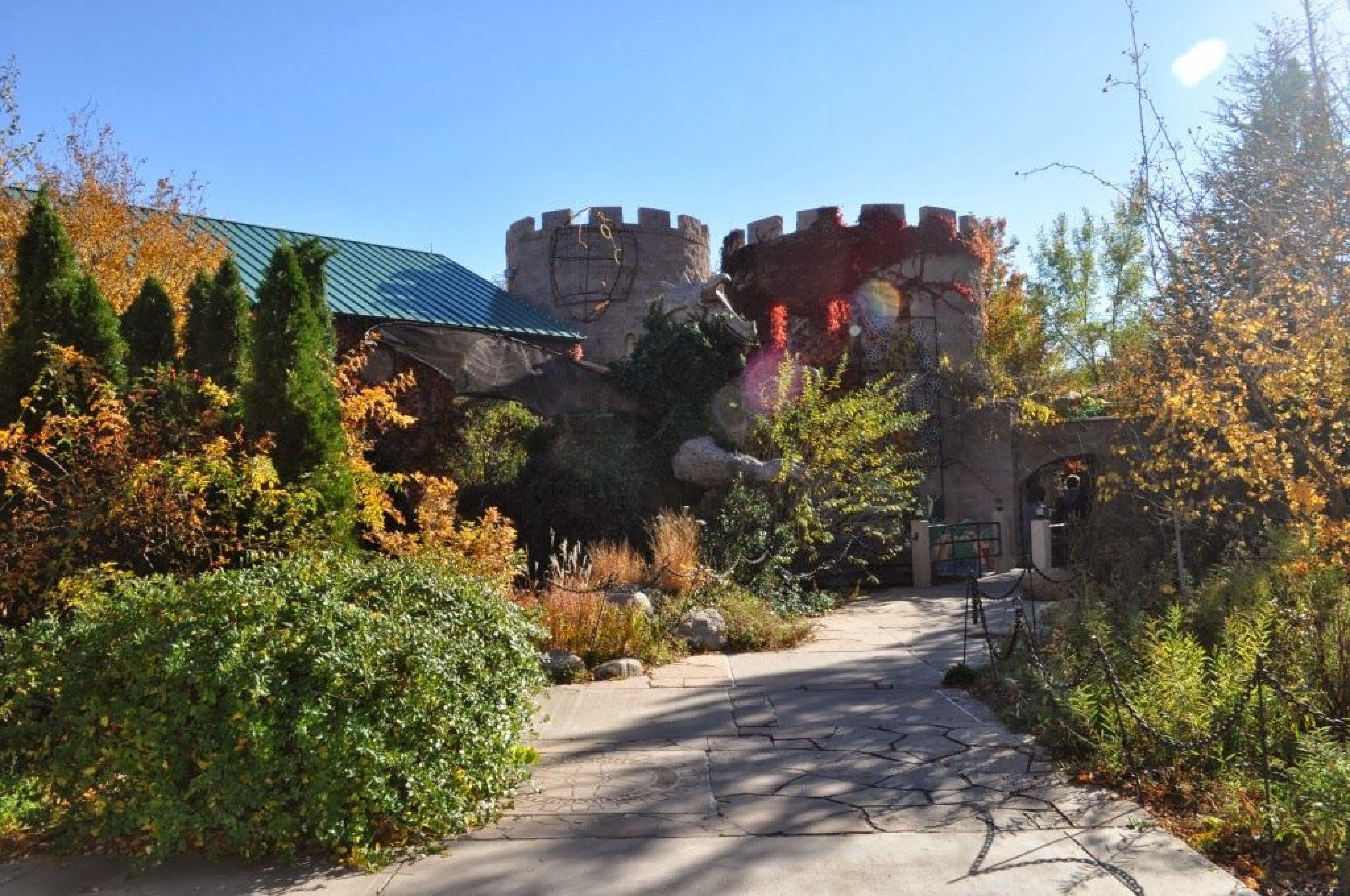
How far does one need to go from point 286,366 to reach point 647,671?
3.94 metres

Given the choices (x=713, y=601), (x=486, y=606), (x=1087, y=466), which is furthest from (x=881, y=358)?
(x=486, y=606)

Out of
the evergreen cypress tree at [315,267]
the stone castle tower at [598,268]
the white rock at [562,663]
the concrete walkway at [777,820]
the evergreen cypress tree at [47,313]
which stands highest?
the stone castle tower at [598,268]

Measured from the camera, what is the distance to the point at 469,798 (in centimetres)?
476

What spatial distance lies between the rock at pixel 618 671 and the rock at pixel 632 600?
0.97 metres

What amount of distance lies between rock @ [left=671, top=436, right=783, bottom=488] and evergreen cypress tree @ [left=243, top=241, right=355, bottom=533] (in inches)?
244

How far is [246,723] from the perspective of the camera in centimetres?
396

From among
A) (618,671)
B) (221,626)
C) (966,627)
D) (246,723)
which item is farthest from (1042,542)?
(246,723)

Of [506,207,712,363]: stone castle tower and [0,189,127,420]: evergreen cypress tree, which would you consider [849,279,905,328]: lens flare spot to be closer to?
[506,207,712,363]: stone castle tower

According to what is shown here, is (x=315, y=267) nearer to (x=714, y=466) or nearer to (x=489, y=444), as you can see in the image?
(x=489, y=444)

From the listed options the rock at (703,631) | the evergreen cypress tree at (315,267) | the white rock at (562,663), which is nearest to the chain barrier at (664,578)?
the rock at (703,631)

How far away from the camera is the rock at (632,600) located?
9.41 meters

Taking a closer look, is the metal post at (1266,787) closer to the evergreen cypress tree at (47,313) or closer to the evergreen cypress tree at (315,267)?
the evergreen cypress tree at (315,267)

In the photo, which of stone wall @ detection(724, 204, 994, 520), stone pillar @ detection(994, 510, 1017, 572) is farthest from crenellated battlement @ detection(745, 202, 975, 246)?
stone pillar @ detection(994, 510, 1017, 572)

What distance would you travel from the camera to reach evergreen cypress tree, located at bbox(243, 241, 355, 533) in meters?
8.09
